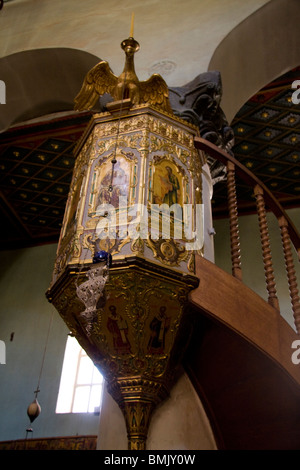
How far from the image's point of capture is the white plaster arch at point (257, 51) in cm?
634

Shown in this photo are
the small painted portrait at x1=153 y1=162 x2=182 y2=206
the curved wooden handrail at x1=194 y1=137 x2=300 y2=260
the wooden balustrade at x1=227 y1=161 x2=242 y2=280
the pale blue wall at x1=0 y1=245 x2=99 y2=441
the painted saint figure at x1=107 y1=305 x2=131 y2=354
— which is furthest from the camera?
the pale blue wall at x1=0 y1=245 x2=99 y2=441

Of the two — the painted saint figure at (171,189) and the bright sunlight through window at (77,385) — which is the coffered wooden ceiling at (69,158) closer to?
the bright sunlight through window at (77,385)

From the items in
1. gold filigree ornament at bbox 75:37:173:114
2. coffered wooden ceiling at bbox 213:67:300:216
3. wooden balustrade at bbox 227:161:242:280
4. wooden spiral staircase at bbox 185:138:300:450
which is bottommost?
wooden spiral staircase at bbox 185:138:300:450

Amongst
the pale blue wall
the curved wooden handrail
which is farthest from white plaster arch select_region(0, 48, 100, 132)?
the pale blue wall

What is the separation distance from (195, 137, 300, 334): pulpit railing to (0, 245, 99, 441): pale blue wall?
19.5ft

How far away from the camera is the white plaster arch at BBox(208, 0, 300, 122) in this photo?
634cm

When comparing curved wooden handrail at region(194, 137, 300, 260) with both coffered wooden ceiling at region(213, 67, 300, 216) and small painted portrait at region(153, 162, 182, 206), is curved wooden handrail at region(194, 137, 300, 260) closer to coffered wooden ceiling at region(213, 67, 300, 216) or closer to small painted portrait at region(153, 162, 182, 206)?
small painted portrait at region(153, 162, 182, 206)

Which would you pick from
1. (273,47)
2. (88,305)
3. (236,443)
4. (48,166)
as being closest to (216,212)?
(48,166)

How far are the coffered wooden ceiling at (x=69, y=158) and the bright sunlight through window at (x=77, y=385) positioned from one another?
10.1 feet

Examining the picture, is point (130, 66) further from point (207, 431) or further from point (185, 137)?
point (207, 431)

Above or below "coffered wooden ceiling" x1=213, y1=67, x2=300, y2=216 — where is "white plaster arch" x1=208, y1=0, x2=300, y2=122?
below

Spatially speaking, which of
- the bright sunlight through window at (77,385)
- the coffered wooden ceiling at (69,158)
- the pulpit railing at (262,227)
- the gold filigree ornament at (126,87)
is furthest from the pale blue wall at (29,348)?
the gold filigree ornament at (126,87)

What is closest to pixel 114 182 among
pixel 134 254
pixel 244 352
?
pixel 134 254

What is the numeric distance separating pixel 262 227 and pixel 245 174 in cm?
56
